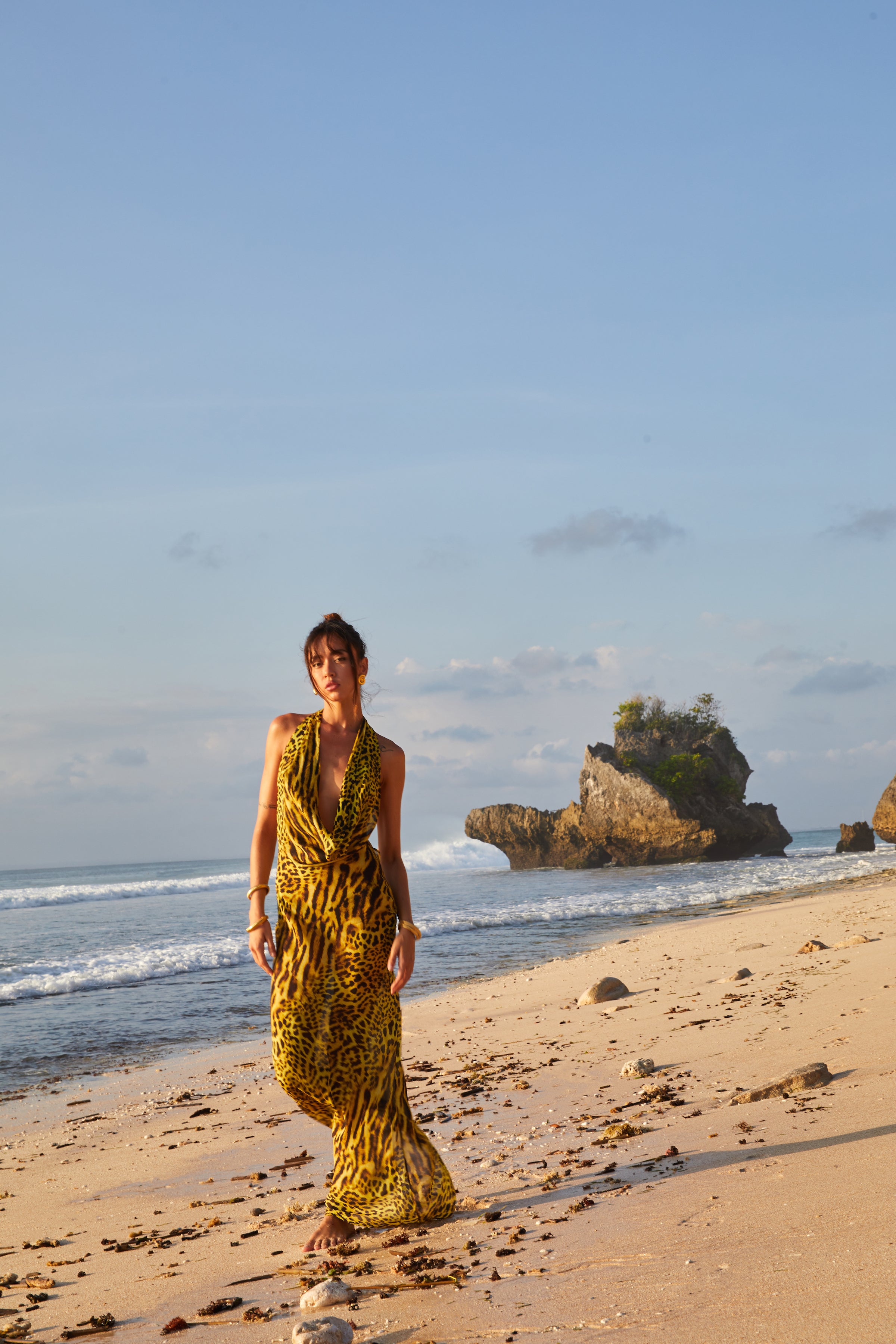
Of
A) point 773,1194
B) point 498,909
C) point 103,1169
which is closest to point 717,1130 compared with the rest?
point 773,1194

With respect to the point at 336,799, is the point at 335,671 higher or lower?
higher

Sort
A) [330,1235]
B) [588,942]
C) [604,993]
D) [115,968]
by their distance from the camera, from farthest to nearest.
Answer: [588,942] < [115,968] < [604,993] < [330,1235]

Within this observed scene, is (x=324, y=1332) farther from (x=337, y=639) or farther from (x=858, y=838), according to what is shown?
(x=858, y=838)

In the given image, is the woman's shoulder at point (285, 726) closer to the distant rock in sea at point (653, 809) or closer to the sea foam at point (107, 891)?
the sea foam at point (107, 891)

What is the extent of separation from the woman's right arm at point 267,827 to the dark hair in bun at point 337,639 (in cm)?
24

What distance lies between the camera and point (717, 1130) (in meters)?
4.45

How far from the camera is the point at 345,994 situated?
381 cm

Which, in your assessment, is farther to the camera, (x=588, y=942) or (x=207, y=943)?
(x=207, y=943)

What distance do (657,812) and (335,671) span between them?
4910 cm

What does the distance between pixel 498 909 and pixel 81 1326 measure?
22.2 meters

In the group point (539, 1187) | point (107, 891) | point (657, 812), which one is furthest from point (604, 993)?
point (657, 812)

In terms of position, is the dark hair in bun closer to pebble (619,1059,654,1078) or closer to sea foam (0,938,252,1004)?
pebble (619,1059,654,1078)

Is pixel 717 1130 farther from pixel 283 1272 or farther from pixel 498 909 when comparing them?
pixel 498 909

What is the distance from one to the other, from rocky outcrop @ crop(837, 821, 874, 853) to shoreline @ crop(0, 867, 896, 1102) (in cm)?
2423
